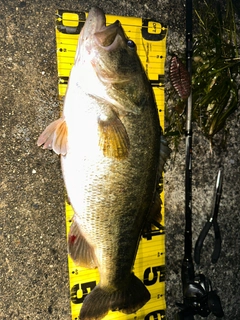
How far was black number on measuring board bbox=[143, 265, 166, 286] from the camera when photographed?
246 centimetres

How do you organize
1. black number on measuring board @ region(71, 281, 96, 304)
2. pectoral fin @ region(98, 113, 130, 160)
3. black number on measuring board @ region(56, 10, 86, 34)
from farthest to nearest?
black number on measuring board @ region(71, 281, 96, 304)
black number on measuring board @ region(56, 10, 86, 34)
pectoral fin @ region(98, 113, 130, 160)

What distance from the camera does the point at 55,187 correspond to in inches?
89.5

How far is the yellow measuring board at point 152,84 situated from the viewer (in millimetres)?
2139

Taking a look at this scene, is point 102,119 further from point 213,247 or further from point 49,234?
point 213,247

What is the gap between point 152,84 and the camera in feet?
7.82

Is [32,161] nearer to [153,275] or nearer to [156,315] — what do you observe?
[153,275]

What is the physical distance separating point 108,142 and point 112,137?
0.03 metres

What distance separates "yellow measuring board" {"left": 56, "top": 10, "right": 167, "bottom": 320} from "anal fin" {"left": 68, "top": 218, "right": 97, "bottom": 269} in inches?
9.1

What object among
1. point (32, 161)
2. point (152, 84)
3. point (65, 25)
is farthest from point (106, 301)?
point (65, 25)

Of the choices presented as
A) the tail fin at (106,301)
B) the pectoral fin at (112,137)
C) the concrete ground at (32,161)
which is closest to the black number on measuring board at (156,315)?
the tail fin at (106,301)

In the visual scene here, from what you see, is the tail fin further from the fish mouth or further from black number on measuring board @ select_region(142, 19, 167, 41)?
black number on measuring board @ select_region(142, 19, 167, 41)

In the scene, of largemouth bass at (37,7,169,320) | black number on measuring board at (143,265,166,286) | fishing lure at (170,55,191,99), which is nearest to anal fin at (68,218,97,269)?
largemouth bass at (37,7,169,320)

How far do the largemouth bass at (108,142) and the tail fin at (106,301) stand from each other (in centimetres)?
19

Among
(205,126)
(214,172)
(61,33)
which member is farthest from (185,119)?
(61,33)
